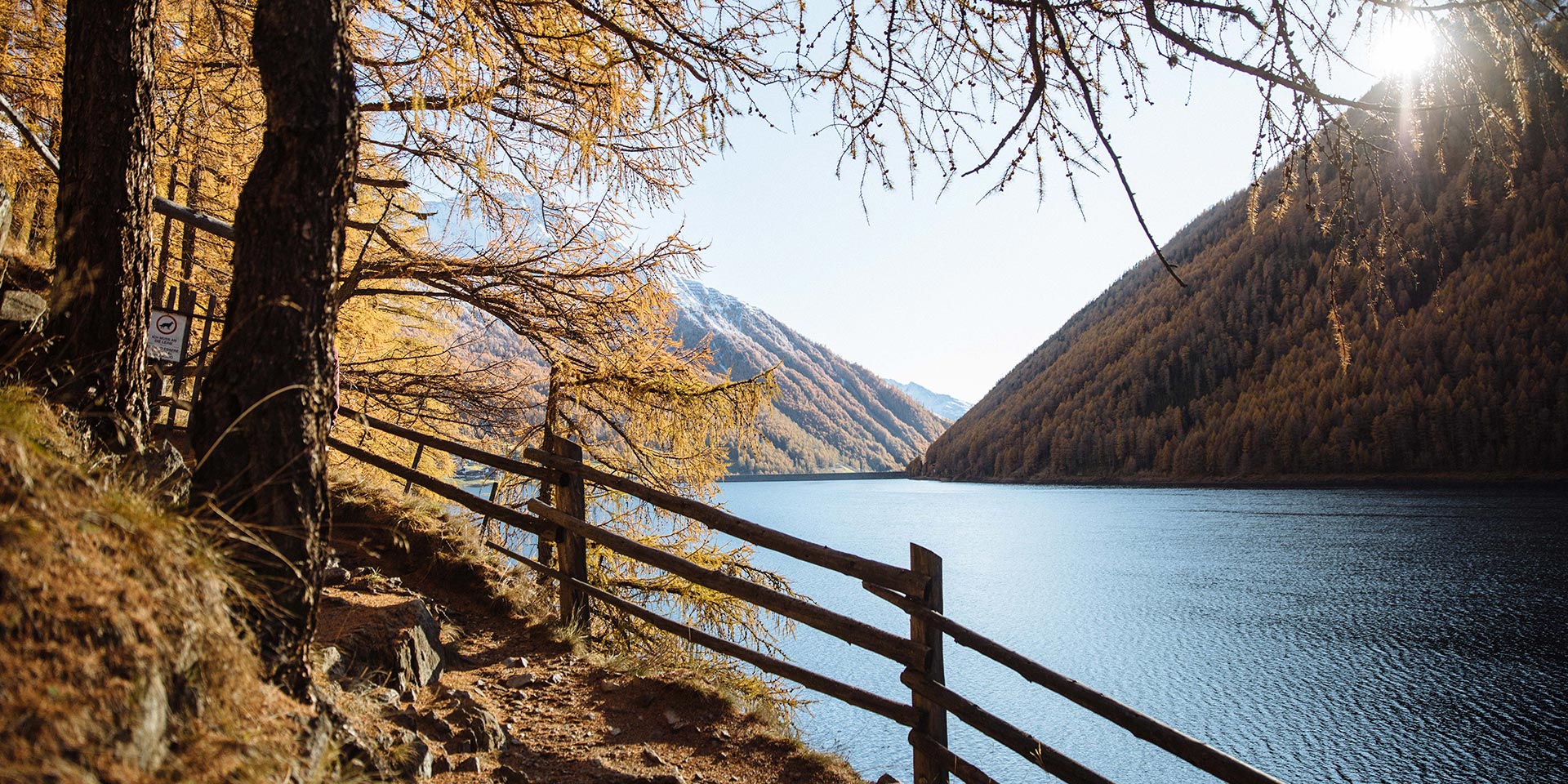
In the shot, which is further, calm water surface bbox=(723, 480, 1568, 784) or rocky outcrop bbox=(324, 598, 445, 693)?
calm water surface bbox=(723, 480, 1568, 784)

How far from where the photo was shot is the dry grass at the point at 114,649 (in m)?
1.43

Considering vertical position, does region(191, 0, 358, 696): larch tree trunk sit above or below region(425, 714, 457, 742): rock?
above

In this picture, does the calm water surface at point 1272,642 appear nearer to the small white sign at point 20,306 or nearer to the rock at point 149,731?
the small white sign at point 20,306

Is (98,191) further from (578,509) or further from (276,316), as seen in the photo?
(578,509)

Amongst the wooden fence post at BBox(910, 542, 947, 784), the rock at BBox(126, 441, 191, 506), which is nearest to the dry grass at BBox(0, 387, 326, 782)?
the rock at BBox(126, 441, 191, 506)

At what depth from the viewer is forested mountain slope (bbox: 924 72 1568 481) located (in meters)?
68.2

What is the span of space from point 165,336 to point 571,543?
425 centimetres

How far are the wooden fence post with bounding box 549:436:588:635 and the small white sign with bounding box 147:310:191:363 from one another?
11.7ft

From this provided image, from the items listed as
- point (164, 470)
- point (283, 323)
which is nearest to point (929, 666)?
point (283, 323)

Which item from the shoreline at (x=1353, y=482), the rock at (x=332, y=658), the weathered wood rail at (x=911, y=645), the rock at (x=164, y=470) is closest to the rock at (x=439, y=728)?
the rock at (x=332, y=658)

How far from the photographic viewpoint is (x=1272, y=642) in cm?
2100

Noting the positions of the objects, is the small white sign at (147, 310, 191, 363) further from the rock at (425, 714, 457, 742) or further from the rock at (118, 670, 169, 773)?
the rock at (118, 670, 169, 773)

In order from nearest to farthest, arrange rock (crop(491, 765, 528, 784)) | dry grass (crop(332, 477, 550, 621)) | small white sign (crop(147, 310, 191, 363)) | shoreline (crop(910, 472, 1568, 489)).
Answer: rock (crop(491, 765, 528, 784)), dry grass (crop(332, 477, 550, 621)), small white sign (crop(147, 310, 191, 363)), shoreline (crop(910, 472, 1568, 489))

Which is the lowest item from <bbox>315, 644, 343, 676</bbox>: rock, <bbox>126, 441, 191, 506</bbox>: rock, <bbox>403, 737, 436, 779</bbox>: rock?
<bbox>403, 737, 436, 779</bbox>: rock
